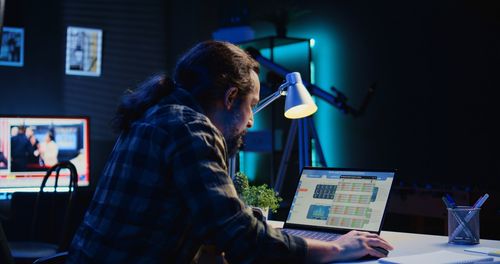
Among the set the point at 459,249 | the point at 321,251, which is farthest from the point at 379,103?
the point at 321,251

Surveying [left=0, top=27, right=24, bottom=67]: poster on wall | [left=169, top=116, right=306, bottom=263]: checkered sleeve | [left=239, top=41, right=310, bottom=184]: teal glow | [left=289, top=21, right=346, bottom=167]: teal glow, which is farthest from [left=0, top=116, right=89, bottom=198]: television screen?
[left=169, top=116, right=306, bottom=263]: checkered sleeve

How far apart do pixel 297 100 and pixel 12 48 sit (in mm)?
3021

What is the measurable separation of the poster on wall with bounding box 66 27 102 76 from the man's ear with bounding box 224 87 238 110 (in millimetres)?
3386

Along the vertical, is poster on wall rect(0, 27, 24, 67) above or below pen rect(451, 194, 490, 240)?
above

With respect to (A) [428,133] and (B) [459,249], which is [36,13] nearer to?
(A) [428,133]

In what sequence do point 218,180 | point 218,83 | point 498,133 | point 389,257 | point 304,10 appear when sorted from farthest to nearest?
point 304,10 < point 498,133 < point 389,257 < point 218,83 < point 218,180

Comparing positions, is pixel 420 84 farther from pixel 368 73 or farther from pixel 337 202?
pixel 337 202

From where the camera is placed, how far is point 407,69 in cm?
433

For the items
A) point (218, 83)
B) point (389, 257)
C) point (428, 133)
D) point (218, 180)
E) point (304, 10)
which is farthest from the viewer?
point (304, 10)

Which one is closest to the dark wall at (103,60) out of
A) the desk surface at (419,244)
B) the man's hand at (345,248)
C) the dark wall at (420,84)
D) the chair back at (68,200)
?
the chair back at (68,200)

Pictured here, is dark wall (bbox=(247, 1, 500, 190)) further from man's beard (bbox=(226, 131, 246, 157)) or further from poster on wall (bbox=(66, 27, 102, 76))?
man's beard (bbox=(226, 131, 246, 157))

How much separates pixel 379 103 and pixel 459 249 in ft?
9.78

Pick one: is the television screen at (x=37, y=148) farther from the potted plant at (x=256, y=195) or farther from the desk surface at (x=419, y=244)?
the desk surface at (x=419, y=244)

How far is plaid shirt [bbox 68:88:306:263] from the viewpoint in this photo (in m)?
1.12
